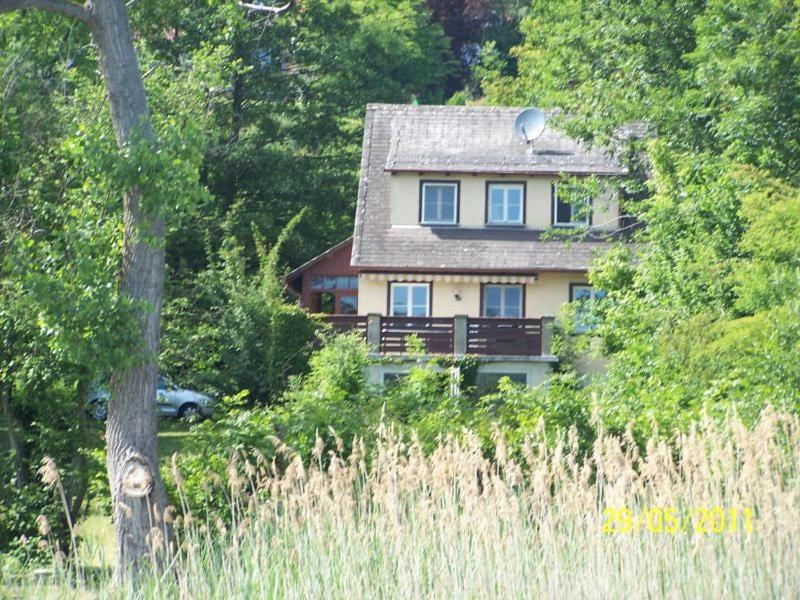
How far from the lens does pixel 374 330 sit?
2919cm

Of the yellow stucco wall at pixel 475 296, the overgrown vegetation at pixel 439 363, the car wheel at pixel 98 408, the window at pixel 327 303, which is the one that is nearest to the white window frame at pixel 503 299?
the yellow stucco wall at pixel 475 296

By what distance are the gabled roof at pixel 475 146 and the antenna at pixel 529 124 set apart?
1.26 feet

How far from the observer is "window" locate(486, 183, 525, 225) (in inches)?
1250

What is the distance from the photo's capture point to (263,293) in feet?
92.6

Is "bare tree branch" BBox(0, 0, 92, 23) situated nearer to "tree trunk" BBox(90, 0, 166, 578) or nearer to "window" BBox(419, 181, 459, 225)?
"tree trunk" BBox(90, 0, 166, 578)

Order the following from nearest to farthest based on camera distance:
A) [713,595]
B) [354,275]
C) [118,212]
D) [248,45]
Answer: [713,595]
[118,212]
[354,275]
[248,45]

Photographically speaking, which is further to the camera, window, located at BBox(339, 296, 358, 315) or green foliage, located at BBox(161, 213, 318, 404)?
window, located at BBox(339, 296, 358, 315)

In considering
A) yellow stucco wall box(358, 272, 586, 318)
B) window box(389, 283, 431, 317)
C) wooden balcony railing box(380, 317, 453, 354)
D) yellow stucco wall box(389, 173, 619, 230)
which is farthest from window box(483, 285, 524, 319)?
wooden balcony railing box(380, 317, 453, 354)

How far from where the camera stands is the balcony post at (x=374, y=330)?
2911 centimetres

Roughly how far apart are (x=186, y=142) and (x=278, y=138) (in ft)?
84.7

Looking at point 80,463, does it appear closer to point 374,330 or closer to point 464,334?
point 374,330

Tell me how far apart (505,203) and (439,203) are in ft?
5.12

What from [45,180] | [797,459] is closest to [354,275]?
[45,180]

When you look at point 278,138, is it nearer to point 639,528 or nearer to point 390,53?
point 390,53
